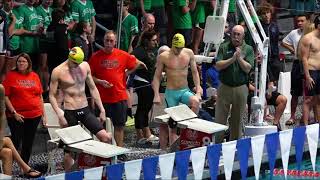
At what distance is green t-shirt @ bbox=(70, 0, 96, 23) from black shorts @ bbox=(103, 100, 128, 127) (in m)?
2.07

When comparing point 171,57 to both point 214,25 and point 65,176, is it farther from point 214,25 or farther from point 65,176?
point 65,176

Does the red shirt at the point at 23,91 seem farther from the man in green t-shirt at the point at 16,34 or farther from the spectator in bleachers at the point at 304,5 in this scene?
the spectator in bleachers at the point at 304,5

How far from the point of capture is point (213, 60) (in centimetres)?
1389

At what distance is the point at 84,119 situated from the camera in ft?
39.5

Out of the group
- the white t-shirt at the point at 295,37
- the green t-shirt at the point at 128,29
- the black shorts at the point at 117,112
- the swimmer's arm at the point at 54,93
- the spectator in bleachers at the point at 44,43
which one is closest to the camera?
the swimmer's arm at the point at 54,93

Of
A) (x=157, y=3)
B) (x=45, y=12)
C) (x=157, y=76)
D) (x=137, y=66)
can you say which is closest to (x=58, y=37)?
A: (x=45, y=12)

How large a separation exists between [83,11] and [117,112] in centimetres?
236

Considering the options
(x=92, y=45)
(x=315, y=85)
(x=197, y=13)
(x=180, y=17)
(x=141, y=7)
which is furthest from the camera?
(x=197, y=13)

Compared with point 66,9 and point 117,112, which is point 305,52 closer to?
point 117,112

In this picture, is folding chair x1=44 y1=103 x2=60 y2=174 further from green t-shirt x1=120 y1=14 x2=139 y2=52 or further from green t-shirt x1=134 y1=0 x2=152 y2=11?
green t-shirt x1=134 y1=0 x2=152 y2=11

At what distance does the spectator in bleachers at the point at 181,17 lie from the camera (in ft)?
54.2

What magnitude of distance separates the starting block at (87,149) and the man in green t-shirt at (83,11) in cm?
374

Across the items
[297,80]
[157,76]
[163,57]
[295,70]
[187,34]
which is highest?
[163,57]

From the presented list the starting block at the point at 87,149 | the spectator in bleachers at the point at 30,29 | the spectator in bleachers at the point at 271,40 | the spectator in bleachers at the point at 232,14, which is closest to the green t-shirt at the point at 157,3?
the spectator in bleachers at the point at 232,14
